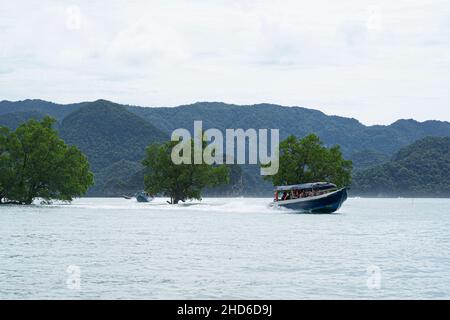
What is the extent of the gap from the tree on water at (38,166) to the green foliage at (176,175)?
1766 centimetres

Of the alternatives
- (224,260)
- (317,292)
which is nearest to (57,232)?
(224,260)

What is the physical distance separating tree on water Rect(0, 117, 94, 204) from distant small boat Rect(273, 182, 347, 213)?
4272 cm

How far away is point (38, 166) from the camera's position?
5615 inches

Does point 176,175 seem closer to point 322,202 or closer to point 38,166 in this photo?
point 38,166

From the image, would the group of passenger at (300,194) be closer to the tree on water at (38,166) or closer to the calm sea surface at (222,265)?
the tree on water at (38,166)

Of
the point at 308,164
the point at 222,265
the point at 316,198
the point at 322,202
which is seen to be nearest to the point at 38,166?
the point at 308,164

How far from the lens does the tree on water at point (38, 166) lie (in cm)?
14200

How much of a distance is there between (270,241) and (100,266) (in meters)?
21.9

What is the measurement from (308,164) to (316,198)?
1467 inches

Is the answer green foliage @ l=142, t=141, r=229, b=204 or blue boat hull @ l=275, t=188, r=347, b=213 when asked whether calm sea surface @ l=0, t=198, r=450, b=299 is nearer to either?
blue boat hull @ l=275, t=188, r=347, b=213

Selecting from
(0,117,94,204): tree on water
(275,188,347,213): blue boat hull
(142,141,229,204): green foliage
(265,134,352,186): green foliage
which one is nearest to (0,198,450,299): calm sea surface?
(275,188,347,213): blue boat hull

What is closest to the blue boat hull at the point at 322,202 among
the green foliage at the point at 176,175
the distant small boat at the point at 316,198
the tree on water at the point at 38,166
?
the distant small boat at the point at 316,198
